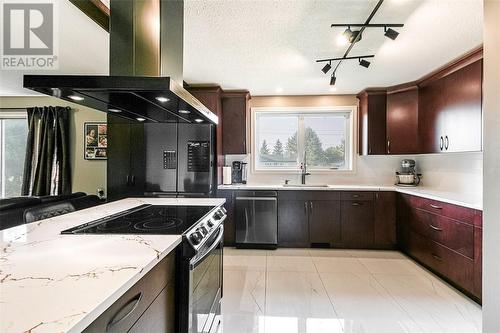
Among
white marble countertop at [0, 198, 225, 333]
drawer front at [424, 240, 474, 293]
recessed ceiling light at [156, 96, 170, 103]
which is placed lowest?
drawer front at [424, 240, 474, 293]

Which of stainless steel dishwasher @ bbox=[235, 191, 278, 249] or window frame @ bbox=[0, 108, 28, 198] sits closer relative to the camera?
stainless steel dishwasher @ bbox=[235, 191, 278, 249]

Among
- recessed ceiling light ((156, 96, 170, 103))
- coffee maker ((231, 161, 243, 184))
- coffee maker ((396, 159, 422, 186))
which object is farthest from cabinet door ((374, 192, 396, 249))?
recessed ceiling light ((156, 96, 170, 103))

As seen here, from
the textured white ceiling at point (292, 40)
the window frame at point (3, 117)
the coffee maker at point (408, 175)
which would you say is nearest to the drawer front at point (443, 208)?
the coffee maker at point (408, 175)

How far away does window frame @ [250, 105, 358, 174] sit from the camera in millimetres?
4371

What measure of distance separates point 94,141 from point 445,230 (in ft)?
17.4

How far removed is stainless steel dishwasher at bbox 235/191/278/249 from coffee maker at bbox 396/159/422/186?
2012 millimetres

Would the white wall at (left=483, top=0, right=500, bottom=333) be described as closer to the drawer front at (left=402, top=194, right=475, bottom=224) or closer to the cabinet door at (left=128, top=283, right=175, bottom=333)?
the drawer front at (left=402, top=194, right=475, bottom=224)

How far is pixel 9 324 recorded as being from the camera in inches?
21.8

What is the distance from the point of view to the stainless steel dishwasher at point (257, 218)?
385 cm

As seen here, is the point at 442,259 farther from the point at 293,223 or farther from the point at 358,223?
the point at 293,223

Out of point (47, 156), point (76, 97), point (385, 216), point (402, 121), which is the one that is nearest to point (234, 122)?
point (402, 121)

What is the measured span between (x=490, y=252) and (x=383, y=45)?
81.3 inches

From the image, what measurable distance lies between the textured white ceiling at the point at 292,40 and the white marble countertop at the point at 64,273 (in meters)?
1.70

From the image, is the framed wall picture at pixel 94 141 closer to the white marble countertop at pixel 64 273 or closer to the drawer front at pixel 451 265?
the white marble countertop at pixel 64 273
